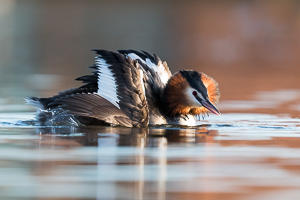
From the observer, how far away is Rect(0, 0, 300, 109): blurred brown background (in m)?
19.4

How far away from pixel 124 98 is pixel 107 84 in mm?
266

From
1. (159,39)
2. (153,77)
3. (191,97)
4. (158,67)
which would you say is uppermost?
(159,39)

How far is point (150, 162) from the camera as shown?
8.22 metres

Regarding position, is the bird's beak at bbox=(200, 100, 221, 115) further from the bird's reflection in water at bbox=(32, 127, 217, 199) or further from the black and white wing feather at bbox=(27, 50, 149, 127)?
the black and white wing feather at bbox=(27, 50, 149, 127)

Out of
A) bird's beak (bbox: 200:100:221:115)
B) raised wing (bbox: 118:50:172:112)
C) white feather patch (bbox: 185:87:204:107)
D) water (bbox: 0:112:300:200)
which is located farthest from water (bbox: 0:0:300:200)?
raised wing (bbox: 118:50:172:112)

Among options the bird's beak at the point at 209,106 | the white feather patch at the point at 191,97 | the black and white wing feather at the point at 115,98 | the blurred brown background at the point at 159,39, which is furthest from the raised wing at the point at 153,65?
the blurred brown background at the point at 159,39

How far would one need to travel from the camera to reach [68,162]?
319 inches

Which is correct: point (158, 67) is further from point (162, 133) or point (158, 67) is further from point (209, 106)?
point (162, 133)

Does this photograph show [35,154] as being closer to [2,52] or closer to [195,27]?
[2,52]

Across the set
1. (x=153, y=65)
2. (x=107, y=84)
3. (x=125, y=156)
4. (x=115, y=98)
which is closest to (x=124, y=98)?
(x=115, y=98)

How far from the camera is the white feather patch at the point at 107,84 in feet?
36.0

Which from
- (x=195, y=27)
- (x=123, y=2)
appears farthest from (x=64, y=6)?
(x=195, y=27)

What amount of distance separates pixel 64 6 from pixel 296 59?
1811 cm

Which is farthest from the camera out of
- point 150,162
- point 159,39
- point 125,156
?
point 159,39
